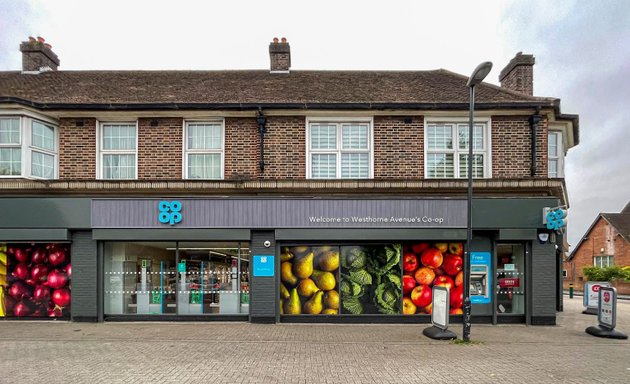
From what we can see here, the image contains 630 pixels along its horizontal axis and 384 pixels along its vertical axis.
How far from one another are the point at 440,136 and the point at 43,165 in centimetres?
1044

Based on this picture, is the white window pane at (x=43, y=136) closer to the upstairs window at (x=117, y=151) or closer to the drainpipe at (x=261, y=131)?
the upstairs window at (x=117, y=151)

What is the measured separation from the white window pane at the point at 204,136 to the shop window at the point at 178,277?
2.60 meters

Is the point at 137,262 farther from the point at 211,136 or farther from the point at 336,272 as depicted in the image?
the point at 336,272

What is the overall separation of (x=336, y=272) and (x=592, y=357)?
5671mm

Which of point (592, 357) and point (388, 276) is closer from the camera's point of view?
point (592, 357)

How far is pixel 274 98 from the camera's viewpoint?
11.5 metres

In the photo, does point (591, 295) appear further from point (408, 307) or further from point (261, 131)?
point (261, 131)

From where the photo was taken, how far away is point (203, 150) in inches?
436

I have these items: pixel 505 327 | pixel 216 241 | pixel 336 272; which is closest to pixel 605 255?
pixel 505 327

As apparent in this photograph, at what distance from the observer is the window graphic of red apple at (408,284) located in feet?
36.0

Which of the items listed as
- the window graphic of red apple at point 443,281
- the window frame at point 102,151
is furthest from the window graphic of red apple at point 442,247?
the window frame at point 102,151

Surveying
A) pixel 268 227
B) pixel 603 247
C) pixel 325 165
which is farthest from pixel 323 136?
pixel 603 247

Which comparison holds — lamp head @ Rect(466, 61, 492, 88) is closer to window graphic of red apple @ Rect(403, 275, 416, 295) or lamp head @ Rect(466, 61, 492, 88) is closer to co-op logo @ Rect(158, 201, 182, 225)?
window graphic of red apple @ Rect(403, 275, 416, 295)

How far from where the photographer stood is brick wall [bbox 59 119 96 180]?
35.9 ft
